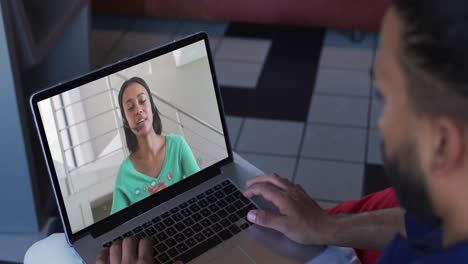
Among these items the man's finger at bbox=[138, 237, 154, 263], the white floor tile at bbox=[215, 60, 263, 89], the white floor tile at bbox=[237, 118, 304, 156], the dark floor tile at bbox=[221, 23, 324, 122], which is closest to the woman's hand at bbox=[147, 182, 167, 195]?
the man's finger at bbox=[138, 237, 154, 263]

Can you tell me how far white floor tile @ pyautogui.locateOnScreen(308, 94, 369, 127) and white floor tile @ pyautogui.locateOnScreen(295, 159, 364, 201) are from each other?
0.28 meters

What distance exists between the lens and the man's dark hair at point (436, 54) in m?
0.62

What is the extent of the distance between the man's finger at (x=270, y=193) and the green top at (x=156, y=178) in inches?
4.8

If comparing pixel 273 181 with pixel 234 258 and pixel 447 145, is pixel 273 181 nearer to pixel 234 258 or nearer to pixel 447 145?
pixel 234 258

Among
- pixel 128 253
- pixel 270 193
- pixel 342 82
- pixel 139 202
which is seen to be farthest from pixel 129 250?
pixel 342 82

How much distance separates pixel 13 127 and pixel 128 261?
97 cm

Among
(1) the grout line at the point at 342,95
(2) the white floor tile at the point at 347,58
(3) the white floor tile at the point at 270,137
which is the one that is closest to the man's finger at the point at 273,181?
(3) the white floor tile at the point at 270,137

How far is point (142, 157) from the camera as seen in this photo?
1.16 meters

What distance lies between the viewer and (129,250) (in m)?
1.04

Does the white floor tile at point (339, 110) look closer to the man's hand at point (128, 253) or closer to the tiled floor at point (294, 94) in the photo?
the tiled floor at point (294, 94)

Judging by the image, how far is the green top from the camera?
115cm

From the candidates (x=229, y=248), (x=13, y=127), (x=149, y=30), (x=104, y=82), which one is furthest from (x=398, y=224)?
(x=149, y=30)

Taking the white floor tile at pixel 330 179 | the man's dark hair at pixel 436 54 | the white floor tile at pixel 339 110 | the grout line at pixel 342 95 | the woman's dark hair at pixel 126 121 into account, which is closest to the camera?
the man's dark hair at pixel 436 54

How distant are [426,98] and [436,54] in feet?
0.15
